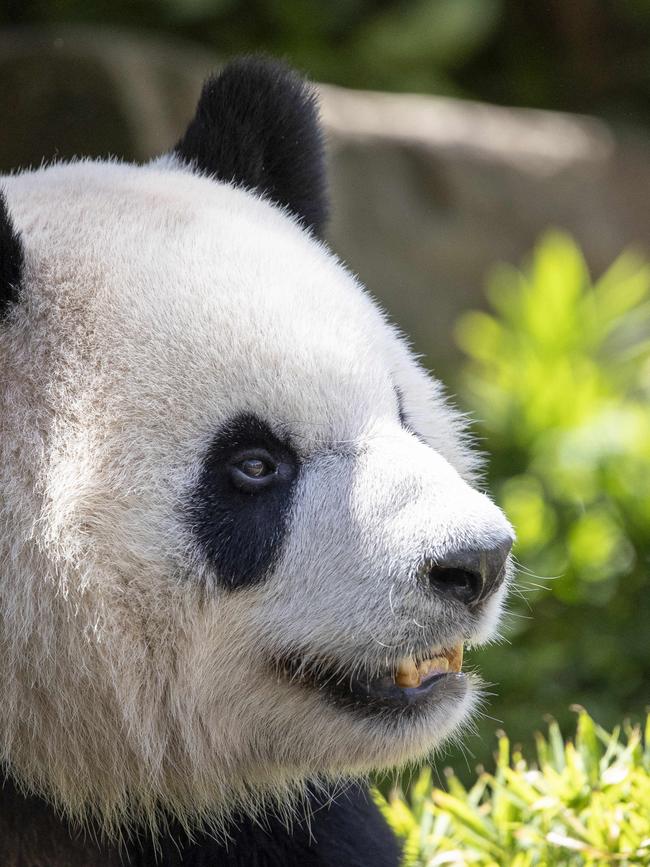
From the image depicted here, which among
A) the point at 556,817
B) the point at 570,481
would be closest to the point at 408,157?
the point at 570,481

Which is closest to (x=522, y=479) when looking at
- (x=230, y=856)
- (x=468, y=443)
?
(x=468, y=443)

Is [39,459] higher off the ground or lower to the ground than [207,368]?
lower

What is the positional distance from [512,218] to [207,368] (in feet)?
19.4

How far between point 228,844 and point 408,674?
1.67ft

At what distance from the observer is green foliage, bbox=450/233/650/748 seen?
15.0 feet

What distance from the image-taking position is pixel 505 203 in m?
7.71

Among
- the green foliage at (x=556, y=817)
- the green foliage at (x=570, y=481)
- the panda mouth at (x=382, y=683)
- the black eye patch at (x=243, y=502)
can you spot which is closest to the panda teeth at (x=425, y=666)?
the panda mouth at (x=382, y=683)

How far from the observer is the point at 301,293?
7.33ft

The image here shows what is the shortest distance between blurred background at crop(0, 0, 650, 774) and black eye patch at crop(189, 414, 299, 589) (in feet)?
5.30

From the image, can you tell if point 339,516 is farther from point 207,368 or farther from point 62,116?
point 62,116

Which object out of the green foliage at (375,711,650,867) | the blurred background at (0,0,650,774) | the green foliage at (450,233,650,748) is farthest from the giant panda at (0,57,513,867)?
the green foliage at (450,233,650,748)

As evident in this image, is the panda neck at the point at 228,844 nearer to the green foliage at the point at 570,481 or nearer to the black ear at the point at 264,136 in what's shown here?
the black ear at the point at 264,136

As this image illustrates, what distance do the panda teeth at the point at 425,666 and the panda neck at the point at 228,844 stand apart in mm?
388

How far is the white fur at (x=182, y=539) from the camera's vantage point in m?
2.04
